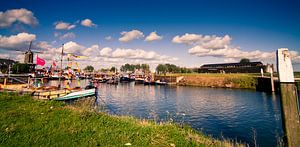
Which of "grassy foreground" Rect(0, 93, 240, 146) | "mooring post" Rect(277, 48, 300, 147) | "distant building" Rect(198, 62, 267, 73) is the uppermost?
"distant building" Rect(198, 62, 267, 73)

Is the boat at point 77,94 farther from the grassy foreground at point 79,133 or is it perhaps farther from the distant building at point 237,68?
the distant building at point 237,68

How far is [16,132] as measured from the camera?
671 centimetres

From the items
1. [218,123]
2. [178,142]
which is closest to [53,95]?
[218,123]

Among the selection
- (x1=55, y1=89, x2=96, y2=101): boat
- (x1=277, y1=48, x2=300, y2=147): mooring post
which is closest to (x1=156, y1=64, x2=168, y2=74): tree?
(x1=55, y1=89, x2=96, y2=101): boat

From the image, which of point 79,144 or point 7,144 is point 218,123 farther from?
point 7,144

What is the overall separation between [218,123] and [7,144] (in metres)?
20.9

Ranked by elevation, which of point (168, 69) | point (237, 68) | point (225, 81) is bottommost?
point (225, 81)

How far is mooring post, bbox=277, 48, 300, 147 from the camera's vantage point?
3990mm

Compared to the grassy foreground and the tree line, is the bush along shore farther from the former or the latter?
the grassy foreground

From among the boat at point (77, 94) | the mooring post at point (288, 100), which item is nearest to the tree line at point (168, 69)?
the boat at point (77, 94)

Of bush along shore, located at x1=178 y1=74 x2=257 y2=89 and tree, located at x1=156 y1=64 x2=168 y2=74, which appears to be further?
tree, located at x1=156 y1=64 x2=168 y2=74

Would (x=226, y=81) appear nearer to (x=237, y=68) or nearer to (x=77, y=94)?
(x=237, y=68)

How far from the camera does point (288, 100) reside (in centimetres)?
405

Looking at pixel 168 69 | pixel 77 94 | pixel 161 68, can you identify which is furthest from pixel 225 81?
pixel 161 68
